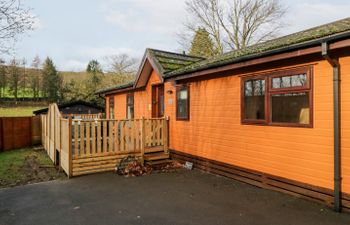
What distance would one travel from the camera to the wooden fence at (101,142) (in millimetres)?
6676

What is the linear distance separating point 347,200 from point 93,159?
5926 millimetres

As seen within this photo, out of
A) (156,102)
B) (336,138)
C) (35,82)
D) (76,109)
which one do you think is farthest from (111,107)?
(35,82)

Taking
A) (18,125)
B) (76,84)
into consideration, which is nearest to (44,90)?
(76,84)

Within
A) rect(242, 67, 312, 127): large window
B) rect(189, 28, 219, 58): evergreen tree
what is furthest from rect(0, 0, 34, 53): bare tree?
rect(189, 28, 219, 58): evergreen tree

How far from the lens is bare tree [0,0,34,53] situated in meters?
6.67

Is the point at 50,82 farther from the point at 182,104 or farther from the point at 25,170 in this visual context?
the point at 182,104

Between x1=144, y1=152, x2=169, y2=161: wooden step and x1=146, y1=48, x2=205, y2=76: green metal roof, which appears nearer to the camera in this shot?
x1=144, y1=152, x2=169, y2=161: wooden step

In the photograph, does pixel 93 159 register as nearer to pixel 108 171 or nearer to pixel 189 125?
pixel 108 171

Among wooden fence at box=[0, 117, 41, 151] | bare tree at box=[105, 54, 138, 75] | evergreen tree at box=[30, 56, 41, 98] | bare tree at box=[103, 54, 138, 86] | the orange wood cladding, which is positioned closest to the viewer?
the orange wood cladding

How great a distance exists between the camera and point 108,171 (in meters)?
7.14

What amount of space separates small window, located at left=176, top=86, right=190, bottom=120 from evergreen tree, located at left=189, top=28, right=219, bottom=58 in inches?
635

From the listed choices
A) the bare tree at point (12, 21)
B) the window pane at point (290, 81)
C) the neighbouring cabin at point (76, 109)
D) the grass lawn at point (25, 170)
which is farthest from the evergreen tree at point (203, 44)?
the window pane at point (290, 81)

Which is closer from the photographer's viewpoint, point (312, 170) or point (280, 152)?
point (312, 170)

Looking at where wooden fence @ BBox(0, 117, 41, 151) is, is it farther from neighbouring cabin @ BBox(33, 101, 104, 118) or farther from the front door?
the front door
